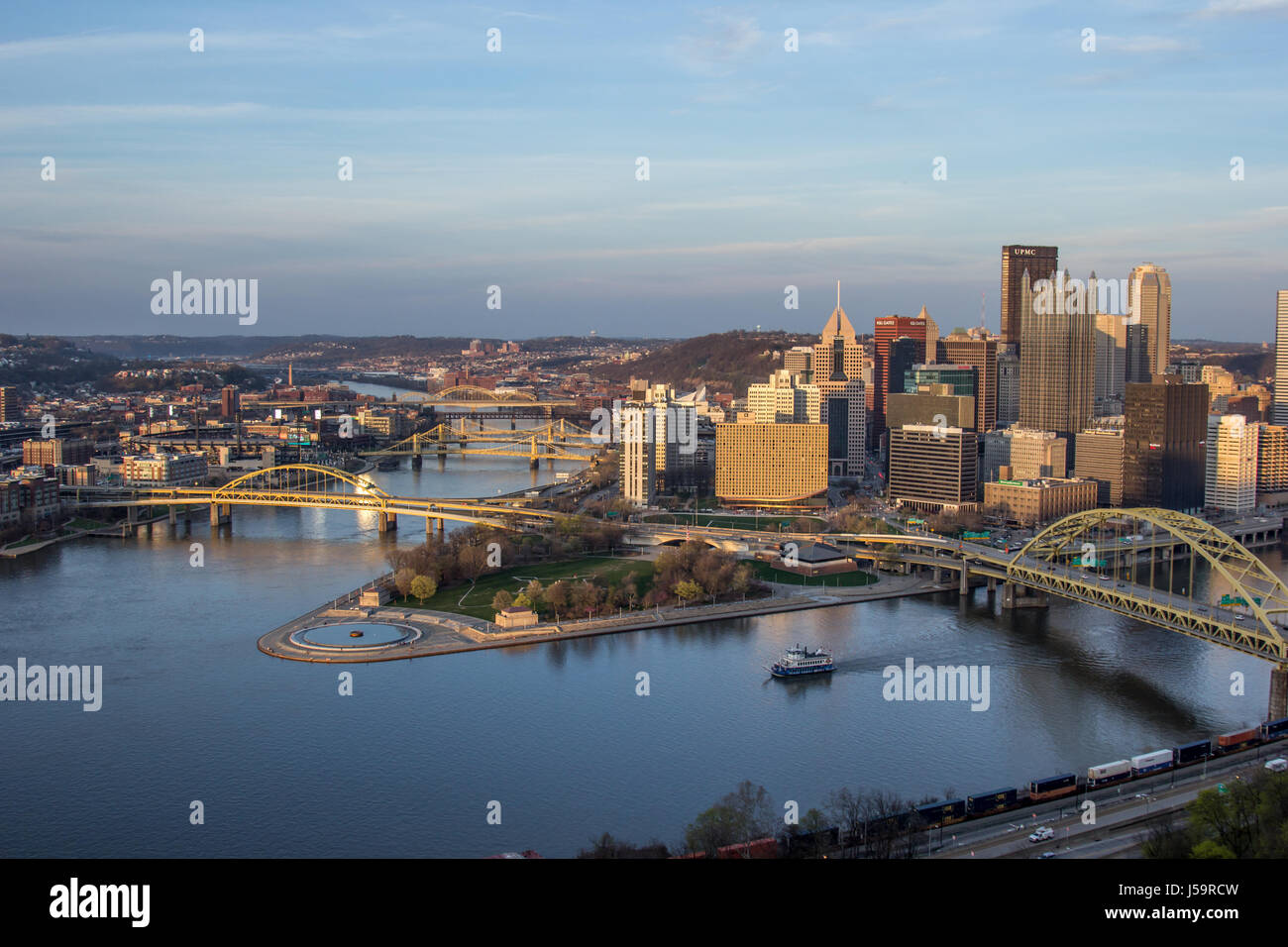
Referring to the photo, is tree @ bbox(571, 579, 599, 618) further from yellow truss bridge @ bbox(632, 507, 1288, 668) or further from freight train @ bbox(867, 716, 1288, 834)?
freight train @ bbox(867, 716, 1288, 834)

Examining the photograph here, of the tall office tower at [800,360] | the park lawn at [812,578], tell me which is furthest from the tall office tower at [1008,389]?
the park lawn at [812,578]

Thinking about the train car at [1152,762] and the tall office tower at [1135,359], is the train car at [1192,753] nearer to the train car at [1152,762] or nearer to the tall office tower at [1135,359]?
the train car at [1152,762]

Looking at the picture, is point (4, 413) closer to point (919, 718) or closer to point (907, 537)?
point (907, 537)

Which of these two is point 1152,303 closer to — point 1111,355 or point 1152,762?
point 1111,355

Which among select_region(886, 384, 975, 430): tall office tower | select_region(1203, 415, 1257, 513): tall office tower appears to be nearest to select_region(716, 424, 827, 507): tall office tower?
select_region(886, 384, 975, 430): tall office tower

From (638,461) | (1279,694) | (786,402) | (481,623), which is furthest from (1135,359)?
(481,623)
